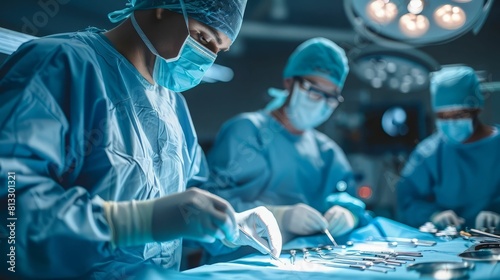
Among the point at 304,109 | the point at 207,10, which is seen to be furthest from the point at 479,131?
the point at 207,10

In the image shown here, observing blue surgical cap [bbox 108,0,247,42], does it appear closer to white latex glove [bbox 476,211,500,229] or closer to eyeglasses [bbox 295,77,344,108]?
eyeglasses [bbox 295,77,344,108]

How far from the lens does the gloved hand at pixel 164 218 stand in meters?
1.12

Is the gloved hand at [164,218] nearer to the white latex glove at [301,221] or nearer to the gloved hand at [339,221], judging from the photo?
the white latex glove at [301,221]

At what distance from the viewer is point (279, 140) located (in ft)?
8.61

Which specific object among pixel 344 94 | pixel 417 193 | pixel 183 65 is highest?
pixel 344 94

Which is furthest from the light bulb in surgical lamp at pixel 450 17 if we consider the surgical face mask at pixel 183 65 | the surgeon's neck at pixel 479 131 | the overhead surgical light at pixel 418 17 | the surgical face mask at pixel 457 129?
the surgical face mask at pixel 183 65

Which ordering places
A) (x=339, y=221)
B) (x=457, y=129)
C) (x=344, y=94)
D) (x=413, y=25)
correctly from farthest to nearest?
1. (x=344, y=94)
2. (x=457, y=129)
3. (x=413, y=25)
4. (x=339, y=221)

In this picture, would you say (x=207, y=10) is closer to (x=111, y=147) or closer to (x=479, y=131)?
(x=111, y=147)

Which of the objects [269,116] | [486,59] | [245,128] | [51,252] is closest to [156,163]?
[51,252]

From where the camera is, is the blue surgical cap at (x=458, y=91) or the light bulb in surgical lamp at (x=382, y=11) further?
the blue surgical cap at (x=458, y=91)

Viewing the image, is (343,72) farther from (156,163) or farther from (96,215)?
(96,215)

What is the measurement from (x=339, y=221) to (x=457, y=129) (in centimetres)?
110

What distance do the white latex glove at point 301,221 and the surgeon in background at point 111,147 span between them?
465 millimetres

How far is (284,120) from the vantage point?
107 inches
